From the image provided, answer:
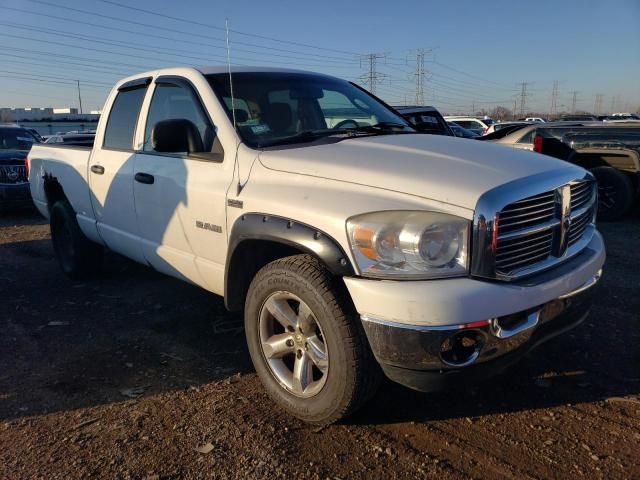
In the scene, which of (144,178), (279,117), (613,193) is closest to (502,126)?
(613,193)

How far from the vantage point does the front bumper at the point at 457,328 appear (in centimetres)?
228

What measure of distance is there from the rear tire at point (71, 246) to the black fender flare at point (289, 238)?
9.74 feet

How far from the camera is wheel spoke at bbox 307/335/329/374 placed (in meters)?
2.75

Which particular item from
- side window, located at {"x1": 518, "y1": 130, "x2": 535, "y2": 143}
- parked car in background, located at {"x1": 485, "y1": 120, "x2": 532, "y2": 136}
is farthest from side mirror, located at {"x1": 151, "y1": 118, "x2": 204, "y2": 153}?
parked car in background, located at {"x1": 485, "y1": 120, "x2": 532, "y2": 136}

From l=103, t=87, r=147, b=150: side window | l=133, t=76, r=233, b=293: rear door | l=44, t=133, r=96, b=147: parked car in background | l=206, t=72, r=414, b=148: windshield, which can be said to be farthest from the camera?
l=44, t=133, r=96, b=147: parked car in background

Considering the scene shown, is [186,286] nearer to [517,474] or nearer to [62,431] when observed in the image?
[62,431]

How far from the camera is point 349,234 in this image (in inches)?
97.0

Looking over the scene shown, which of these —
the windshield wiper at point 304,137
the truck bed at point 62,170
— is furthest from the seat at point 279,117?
the truck bed at point 62,170

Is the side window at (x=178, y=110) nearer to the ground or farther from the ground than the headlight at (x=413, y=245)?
farther from the ground

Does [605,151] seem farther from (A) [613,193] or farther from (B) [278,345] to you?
(B) [278,345]

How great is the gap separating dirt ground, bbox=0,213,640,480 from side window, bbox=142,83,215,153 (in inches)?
58.9

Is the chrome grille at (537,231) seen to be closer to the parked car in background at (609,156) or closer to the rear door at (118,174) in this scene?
the rear door at (118,174)

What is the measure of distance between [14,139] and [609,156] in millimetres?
11094

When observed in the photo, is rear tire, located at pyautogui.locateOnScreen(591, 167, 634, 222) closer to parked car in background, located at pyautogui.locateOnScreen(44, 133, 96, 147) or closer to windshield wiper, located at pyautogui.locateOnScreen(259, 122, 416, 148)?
windshield wiper, located at pyautogui.locateOnScreen(259, 122, 416, 148)
